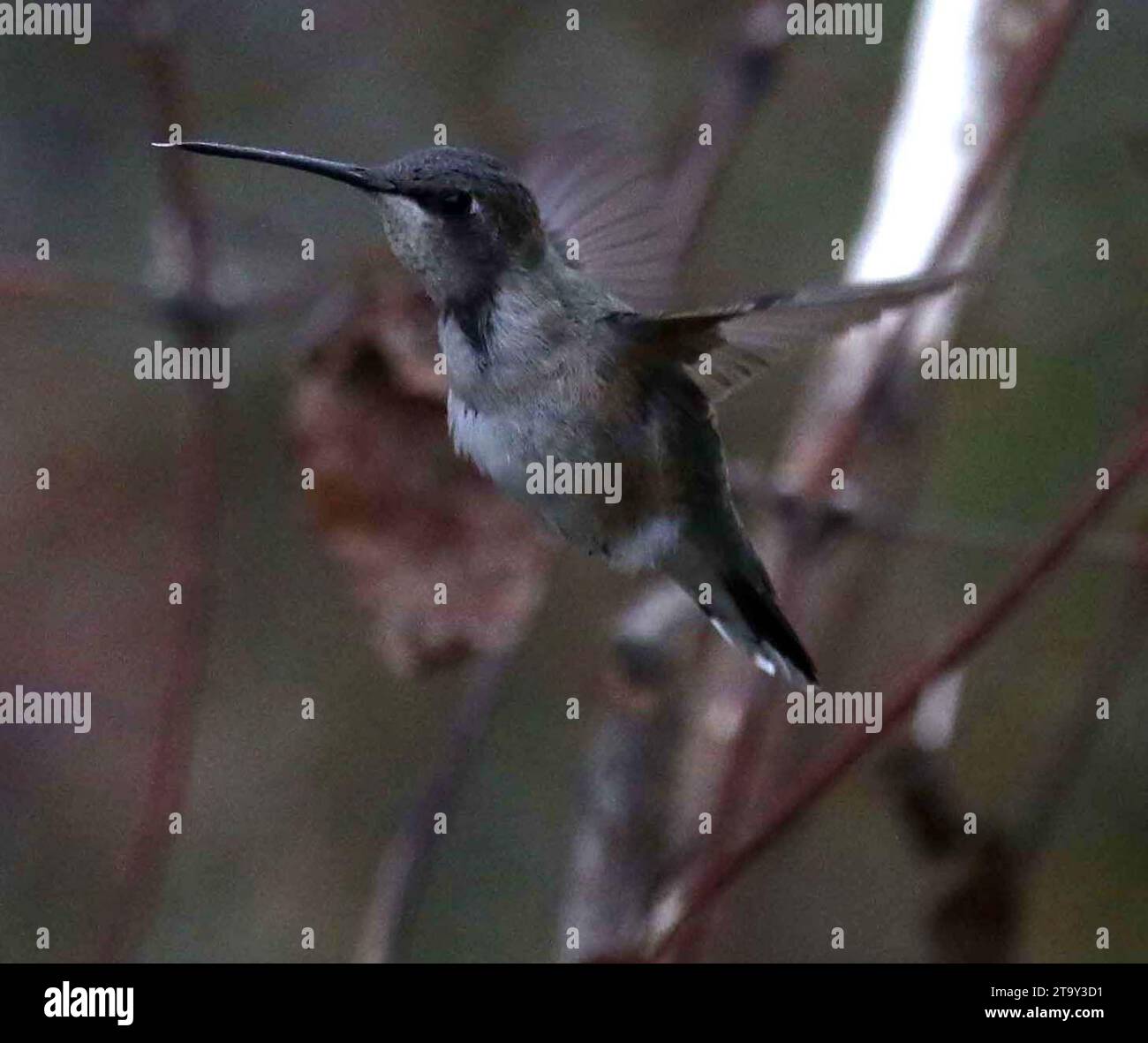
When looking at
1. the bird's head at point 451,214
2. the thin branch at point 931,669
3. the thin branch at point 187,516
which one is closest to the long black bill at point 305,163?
the bird's head at point 451,214

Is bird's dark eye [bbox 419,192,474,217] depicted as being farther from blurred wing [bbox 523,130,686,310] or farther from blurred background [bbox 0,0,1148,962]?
blurred background [bbox 0,0,1148,962]

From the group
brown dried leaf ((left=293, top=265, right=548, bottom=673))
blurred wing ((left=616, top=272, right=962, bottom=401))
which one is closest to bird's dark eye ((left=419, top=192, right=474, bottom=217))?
blurred wing ((left=616, top=272, right=962, bottom=401))

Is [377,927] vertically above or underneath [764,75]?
underneath

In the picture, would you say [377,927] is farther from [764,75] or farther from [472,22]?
[472,22]

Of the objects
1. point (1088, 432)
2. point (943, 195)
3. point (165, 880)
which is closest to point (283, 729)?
point (165, 880)

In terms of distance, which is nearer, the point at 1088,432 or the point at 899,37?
the point at 1088,432
